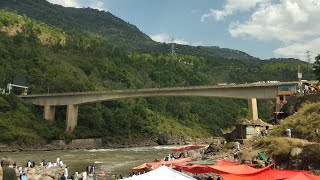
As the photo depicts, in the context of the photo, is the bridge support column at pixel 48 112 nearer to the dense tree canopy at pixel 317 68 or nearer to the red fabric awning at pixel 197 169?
the dense tree canopy at pixel 317 68

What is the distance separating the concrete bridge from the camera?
194 feet

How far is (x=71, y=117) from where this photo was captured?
281 feet

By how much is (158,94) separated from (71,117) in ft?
75.8

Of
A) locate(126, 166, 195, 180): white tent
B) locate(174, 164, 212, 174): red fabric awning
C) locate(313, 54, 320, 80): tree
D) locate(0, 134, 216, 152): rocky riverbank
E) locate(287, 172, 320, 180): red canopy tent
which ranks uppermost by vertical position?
locate(313, 54, 320, 80): tree

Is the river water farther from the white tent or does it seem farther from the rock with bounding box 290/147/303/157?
the white tent

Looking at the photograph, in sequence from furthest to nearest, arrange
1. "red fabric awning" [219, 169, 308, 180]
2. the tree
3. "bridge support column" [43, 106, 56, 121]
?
"bridge support column" [43, 106, 56, 121] → the tree → "red fabric awning" [219, 169, 308, 180]

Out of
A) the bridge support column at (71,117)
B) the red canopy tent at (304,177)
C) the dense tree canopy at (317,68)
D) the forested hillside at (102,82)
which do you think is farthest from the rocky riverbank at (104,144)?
the red canopy tent at (304,177)

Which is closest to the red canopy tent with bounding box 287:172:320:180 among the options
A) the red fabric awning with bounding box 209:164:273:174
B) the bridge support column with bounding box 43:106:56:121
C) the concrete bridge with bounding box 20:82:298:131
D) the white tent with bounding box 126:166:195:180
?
the red fabric awning with bounding box 209:164:273:174

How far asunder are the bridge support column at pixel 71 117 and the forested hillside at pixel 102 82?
1.63 metres

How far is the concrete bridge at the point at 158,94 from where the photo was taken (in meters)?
59.2

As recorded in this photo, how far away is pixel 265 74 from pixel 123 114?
9730 centimetres

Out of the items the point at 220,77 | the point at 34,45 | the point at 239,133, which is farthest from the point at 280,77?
the point at 239,133

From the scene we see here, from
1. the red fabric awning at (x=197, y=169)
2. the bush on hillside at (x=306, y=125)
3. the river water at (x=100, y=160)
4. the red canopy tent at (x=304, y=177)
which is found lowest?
the river water at (x=100, y=160)

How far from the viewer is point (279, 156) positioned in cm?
2177
